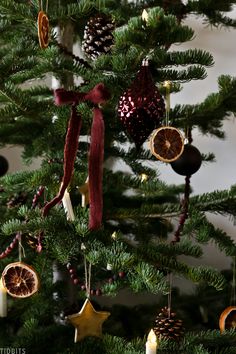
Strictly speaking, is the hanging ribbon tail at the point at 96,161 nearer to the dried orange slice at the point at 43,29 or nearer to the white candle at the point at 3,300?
the dried orange slice at the point at 43,29

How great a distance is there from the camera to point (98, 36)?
2.76 ft

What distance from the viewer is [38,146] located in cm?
86

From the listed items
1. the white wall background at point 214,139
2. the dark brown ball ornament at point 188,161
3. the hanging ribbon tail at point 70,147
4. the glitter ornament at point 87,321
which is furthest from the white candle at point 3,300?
the white wall background at point 214,139

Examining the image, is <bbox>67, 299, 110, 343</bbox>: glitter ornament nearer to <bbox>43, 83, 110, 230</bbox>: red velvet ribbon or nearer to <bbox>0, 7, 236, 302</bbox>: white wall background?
<bbox>43, 83, 110, 230</bbox>: red velvet ribbon

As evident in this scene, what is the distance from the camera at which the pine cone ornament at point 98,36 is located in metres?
0.84

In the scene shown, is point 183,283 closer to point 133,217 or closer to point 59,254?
point 133,217

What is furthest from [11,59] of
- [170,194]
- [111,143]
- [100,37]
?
[170,194]

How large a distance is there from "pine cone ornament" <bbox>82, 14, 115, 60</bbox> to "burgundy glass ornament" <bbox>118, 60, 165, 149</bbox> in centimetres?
18

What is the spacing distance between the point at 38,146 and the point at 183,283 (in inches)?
31.7

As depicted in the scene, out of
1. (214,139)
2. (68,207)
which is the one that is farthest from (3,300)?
(214,139)

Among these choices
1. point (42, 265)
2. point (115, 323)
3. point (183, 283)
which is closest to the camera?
point (42, 265)

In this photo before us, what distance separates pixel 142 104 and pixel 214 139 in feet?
2.65

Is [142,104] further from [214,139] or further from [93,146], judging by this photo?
[214,139]

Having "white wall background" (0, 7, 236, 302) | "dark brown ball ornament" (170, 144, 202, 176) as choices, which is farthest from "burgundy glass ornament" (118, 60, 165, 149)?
"white wall background" (0, 7, 236, 302)
